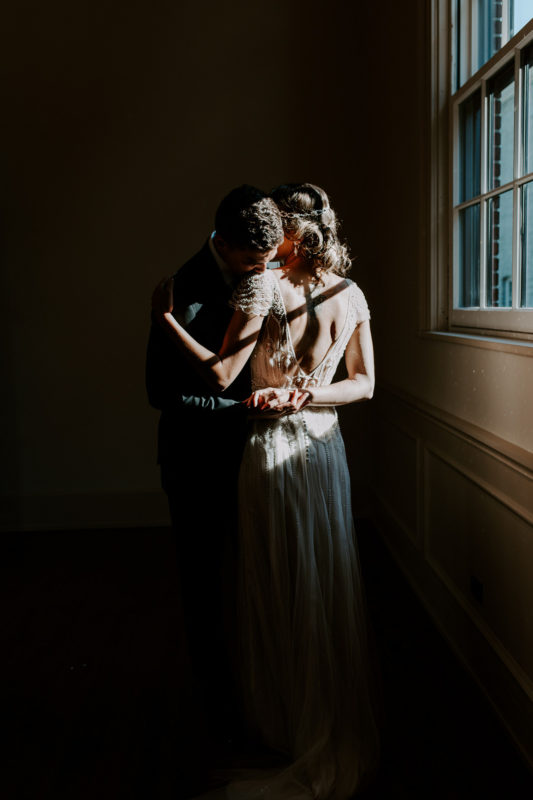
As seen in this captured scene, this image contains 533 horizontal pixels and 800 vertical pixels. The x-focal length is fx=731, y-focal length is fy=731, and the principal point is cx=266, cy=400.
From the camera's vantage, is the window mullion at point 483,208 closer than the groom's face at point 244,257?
No

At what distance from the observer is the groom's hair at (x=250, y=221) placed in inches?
68.2

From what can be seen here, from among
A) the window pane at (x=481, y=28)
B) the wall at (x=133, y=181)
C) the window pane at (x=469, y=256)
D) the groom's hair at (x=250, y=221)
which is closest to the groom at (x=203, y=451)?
the groom's hair at (x=250, y=221)

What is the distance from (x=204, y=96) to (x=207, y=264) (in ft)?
8.92

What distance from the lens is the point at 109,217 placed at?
437 cm

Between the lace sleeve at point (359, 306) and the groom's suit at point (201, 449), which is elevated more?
the lace sleeve at point (359, 306)

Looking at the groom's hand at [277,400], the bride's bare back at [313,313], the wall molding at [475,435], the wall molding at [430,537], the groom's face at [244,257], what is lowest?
the wall molding at [430,537]

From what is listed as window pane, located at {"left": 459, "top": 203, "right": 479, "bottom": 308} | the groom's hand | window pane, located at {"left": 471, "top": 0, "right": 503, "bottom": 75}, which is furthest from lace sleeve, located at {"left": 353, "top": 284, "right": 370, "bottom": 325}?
window pane, located at {"left": 471, "top": 0, "right": 503, "bottom": 75}

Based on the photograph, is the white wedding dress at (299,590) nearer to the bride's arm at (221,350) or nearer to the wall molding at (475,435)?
the bride's arm at (221,350)

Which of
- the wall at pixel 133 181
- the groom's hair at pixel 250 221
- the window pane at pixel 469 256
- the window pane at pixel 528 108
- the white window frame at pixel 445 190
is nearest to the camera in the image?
the groom's hair at pixel 250 221

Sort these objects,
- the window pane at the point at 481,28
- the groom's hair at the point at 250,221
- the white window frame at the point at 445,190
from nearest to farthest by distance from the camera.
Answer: the groom's hair at the point at 250,221, the window pane at the point at 481,28, the white window frame at the point at 445,190

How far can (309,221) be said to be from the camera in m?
1.88

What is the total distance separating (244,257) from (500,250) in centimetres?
112

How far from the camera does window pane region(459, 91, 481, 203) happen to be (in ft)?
Result: 8.84

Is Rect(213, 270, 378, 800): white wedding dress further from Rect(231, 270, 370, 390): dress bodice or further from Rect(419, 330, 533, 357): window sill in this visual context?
Rect(419, 330, 533, 357): window sill
